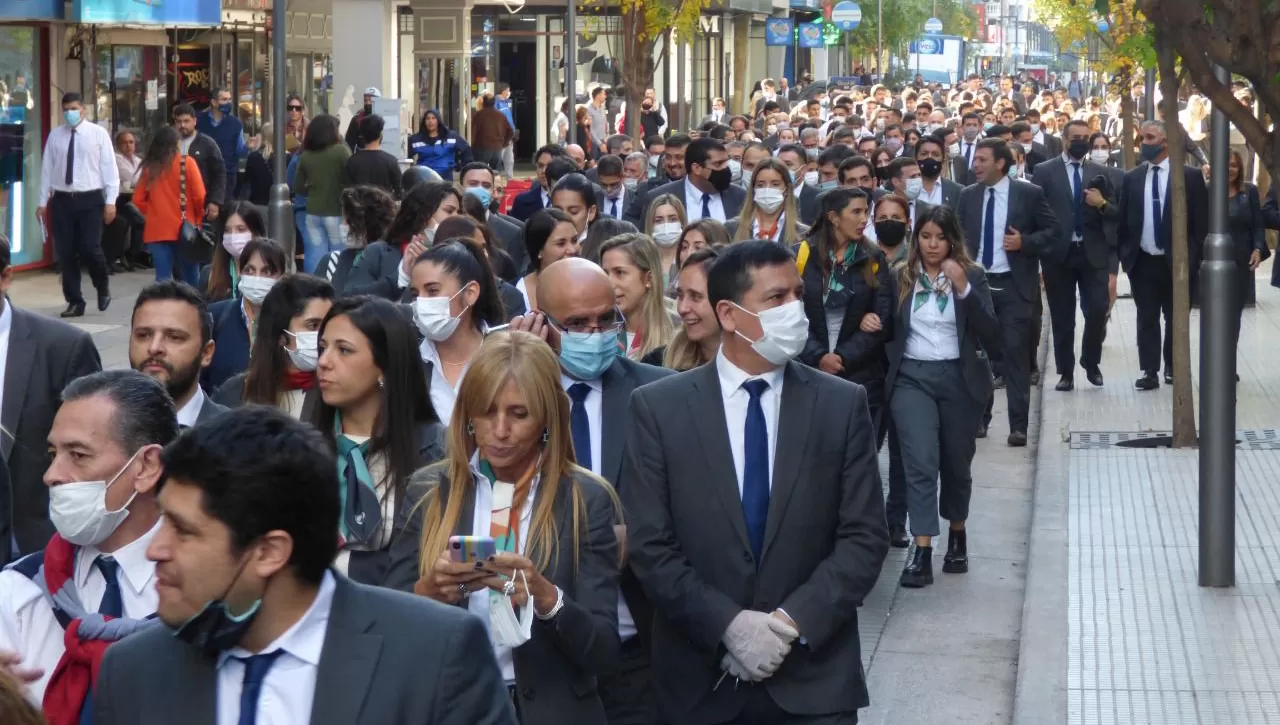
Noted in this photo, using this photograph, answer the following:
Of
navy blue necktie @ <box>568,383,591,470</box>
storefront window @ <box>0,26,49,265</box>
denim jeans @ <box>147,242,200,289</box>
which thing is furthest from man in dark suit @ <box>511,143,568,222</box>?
navy blue necktie @ <box>568,383,591,470</box>

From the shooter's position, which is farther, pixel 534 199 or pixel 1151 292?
pixel 534 199

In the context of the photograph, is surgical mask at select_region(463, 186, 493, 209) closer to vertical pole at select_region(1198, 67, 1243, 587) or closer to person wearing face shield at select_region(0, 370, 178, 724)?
vertical pole at select_region(1198, 67, 1243, 587)

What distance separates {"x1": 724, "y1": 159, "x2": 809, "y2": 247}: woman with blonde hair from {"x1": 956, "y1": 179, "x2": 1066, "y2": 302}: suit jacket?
2.31m

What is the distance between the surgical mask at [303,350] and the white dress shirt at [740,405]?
6.04ft

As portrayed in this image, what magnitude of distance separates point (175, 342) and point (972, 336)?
471 cm

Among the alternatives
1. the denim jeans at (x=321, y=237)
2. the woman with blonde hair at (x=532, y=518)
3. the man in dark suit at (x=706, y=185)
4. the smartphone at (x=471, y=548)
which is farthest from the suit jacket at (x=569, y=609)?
the denim jeans at (x=321, y=237)

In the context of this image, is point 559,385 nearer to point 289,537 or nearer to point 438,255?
point 289,537

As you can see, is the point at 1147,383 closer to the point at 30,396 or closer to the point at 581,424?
the point at 581,424

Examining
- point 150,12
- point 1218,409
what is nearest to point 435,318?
point 1218,409

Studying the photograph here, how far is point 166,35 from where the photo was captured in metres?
25.6

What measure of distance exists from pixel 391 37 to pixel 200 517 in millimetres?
35753

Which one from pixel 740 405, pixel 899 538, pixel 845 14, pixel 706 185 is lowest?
pixel 899 538

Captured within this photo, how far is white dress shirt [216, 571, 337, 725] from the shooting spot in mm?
3053

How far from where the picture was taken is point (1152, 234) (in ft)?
48.7
